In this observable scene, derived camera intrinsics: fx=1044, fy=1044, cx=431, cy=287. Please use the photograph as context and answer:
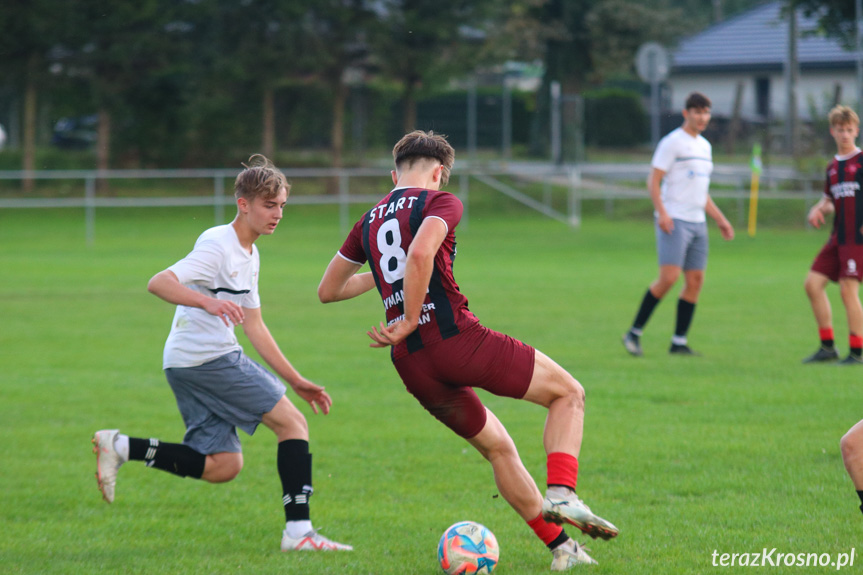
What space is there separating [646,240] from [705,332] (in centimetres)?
1188

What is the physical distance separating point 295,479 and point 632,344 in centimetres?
550

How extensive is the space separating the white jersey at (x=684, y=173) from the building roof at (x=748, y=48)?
3592cm

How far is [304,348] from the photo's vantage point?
10117mm

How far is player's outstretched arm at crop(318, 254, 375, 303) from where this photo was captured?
14.3 ft

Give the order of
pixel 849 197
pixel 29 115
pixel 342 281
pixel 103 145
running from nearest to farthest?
pixel 342 281, pixel 849 197, pixel 29 115, pixel 103 145

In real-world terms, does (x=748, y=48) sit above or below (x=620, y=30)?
above

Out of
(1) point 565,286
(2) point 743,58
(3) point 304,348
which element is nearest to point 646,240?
(1) point 565,286

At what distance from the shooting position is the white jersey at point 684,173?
942 centimetres

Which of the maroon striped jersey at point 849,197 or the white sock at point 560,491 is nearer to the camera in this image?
the white sock at point 560,491

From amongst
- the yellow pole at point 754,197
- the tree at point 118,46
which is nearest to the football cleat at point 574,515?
the yellow pole at point 754,197

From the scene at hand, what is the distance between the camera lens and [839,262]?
9.02 metres

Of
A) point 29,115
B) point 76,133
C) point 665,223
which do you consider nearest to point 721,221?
point 665,223

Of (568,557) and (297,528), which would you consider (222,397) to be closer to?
(297,528)

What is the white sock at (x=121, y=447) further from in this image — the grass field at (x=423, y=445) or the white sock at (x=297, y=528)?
the white sock at (x=297, y=528)
